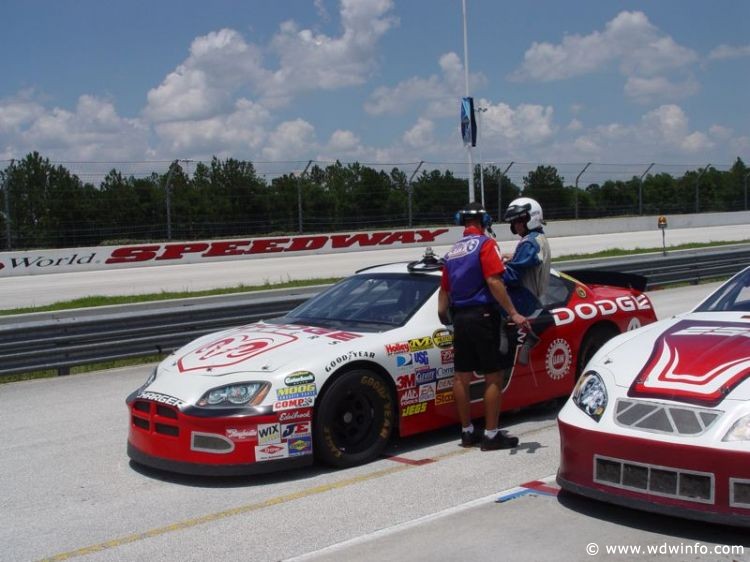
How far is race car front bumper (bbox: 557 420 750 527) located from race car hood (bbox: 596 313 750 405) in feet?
1.02

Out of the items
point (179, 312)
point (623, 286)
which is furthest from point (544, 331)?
point (179, 312)

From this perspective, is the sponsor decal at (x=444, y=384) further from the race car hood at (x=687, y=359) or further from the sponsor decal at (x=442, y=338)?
the race car hood at (x=687, y=359)

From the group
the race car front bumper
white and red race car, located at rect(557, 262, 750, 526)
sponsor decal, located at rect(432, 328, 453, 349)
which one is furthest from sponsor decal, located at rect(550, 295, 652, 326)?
the race car front bumper

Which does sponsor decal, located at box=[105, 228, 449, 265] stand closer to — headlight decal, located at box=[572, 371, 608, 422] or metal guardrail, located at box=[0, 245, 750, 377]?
metal guardrail, located at box=[0, 245, 750, 377]

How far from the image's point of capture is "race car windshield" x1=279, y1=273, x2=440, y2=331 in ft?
20.7

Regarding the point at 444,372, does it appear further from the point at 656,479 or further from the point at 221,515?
Answer: the point at 656,479

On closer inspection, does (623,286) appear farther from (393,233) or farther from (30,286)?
(393,233)

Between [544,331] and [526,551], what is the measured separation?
293cm

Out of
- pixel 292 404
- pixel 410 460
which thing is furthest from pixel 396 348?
pixel 292 404

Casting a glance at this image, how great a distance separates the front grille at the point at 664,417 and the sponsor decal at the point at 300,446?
198 centimetres

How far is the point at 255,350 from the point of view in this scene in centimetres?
577

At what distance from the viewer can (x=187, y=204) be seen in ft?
90.0

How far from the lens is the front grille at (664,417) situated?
13.2ft

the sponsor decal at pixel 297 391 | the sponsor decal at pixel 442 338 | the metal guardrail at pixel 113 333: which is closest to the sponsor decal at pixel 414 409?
the sponsor decal at pixel 442 338
